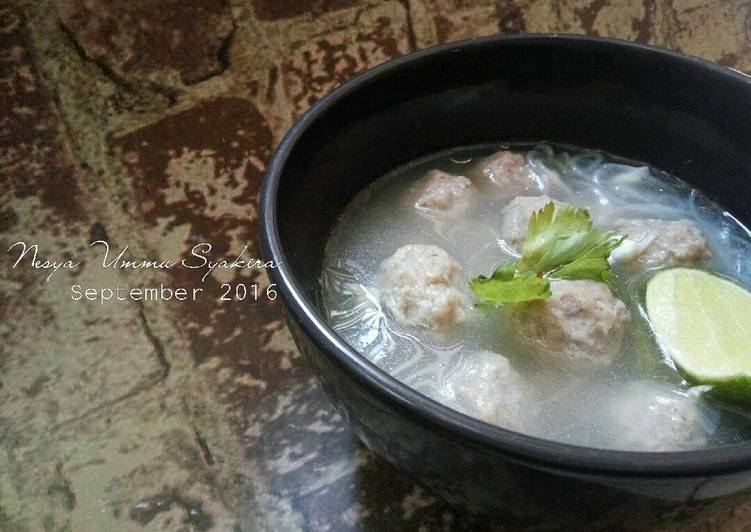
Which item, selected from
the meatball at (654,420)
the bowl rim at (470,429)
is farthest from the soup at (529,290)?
the bowl rim at (470,429)

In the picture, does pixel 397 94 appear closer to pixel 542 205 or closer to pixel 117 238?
pixel 542 205

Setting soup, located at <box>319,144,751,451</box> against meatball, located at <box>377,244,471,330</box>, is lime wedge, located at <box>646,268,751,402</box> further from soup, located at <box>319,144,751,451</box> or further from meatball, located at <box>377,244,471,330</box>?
meatball, located at <box>377,244,471,330</box>

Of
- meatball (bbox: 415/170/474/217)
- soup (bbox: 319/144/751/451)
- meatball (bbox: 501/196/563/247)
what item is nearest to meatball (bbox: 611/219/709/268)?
soup (bbox: 319/144/751/451)

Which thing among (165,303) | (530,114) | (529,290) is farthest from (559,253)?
(165,303)

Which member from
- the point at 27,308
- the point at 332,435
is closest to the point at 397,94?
the point at 332,435

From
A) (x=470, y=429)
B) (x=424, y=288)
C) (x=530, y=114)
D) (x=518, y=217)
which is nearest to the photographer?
(x=470, y=429)

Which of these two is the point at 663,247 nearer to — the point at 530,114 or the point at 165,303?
the point at 530,114

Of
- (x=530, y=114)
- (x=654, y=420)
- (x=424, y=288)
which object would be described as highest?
(x=530, y=114)
